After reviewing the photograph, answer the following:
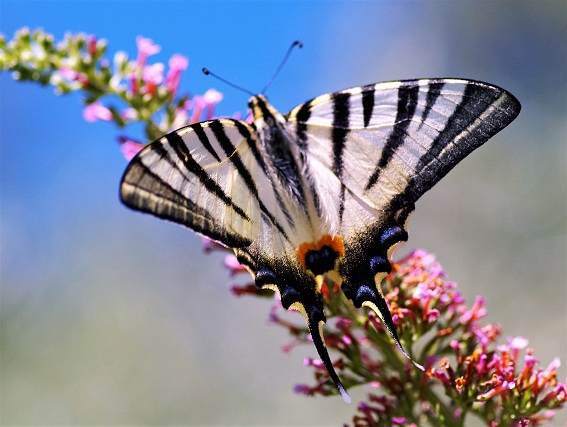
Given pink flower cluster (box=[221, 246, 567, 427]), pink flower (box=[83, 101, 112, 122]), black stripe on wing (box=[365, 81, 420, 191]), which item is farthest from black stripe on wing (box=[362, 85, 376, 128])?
pink flower (box=[83, 101, 112, 122])

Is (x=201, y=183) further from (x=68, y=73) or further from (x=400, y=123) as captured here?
(x=68, y=73)

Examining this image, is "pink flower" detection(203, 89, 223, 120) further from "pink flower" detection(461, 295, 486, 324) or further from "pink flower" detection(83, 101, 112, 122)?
"pink flower" detection(461, 295, 486, 324)

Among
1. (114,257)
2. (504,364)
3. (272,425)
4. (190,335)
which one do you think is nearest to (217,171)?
(504,364)

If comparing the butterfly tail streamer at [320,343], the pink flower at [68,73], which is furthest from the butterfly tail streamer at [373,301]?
the pink flower at [68,73]

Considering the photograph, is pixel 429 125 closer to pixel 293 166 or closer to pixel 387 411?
pixel 293 166

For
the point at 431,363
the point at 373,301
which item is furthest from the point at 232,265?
the point at 431,363

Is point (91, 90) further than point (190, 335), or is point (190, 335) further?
point (190, 335)

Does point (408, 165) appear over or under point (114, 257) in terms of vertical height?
under
